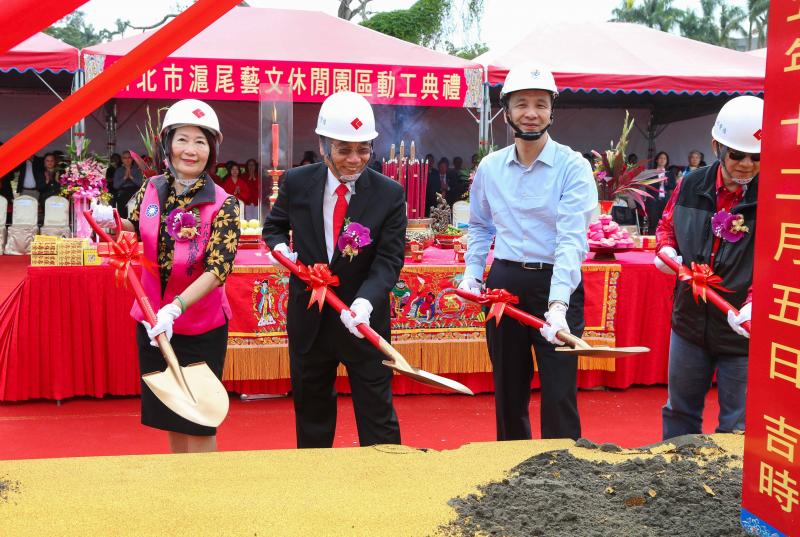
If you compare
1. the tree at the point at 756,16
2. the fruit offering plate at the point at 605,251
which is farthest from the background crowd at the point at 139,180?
the tree at the point at 756,16

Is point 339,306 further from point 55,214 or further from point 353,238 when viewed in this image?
point 55,214

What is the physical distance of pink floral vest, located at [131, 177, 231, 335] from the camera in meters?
2.36

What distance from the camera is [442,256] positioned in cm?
443

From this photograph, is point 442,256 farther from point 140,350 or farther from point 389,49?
point 389,49

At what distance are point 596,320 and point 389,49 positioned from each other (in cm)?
573

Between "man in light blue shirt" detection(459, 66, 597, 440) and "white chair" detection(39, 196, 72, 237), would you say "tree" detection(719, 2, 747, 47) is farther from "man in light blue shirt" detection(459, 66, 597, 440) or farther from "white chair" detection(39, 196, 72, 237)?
"man in light blue shirt" detection(459, 66, 597, 440)

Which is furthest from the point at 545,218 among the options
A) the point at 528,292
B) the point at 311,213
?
the point at 311,213

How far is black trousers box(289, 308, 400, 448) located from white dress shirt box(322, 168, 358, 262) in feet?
0.75

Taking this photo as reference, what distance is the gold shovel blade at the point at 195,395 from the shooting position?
1.73 m

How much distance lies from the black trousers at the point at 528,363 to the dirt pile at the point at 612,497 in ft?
2.68

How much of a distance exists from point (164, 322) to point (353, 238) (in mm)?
663

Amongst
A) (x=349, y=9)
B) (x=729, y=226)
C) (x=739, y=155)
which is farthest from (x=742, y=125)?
(x=349, y=9)

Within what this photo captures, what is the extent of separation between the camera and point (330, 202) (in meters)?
2.55

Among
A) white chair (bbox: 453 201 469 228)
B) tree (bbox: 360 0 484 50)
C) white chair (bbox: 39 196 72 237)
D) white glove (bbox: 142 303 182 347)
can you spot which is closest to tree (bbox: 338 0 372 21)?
tree (bbox: 360 0 484 50)
